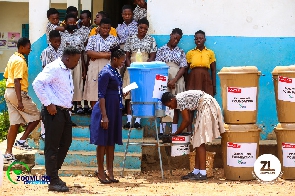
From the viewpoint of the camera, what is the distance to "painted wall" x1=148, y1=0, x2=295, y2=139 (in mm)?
10047

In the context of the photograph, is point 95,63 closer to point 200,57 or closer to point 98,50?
point 98,50

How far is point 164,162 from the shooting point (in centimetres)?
964

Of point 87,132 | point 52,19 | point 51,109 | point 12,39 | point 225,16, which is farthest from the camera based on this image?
point 12,39

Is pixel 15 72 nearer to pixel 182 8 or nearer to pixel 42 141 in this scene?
pixel 42 141

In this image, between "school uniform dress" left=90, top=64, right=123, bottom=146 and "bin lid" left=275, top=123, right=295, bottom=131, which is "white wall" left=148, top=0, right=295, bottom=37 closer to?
"bin lid" left=275, top=123, right=295, bottom=131

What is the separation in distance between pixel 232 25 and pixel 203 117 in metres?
2.19

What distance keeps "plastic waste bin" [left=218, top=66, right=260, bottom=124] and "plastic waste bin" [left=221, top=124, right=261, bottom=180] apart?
121 mm

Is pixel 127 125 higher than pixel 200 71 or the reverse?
the reverse

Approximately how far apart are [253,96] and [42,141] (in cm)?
323

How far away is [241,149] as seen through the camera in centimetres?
860

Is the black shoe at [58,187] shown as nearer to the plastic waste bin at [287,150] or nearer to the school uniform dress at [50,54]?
the school uniform dress at [50,54]

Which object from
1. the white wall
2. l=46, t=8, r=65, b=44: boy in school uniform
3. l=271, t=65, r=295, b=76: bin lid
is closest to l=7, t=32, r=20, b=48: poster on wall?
l=46, t=8, r=65, b=44: boy in school uniform

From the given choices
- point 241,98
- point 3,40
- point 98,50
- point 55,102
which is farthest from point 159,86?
point 3,40

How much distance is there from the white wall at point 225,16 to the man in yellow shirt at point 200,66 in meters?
0.41
